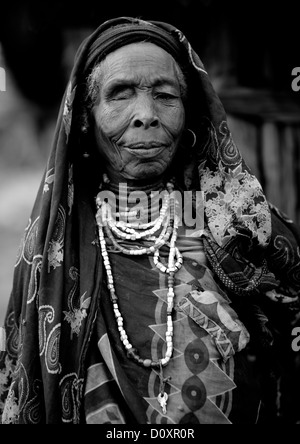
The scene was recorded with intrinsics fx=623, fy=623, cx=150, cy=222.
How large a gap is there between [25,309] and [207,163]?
84 cm

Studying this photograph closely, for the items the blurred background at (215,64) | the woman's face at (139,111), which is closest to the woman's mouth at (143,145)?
the woman's face at (139,111)

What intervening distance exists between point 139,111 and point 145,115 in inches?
1.1

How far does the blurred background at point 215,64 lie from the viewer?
12.3 feet

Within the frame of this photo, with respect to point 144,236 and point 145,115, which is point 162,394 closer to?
point 144,236

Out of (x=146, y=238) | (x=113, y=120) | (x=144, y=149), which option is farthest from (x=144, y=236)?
(x=113, y=120)

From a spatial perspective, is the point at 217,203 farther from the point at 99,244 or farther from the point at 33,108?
the point at 33,108

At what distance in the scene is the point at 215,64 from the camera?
388 centimetres

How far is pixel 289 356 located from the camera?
2588mm

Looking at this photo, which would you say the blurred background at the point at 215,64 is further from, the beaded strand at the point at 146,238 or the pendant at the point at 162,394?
the pendant at the point at 162,394

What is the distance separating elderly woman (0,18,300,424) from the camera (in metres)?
2.00

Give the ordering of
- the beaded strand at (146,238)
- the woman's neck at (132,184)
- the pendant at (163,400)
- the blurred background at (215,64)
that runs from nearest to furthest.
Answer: the pendant at (163,400)
the beaded strand at (146,238)
the woman's neck at (132,184)
the blurred background at (215,64)

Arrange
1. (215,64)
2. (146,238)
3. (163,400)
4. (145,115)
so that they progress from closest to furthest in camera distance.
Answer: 1. (163,400)
2. (145,115)
3. (146,238)
4. (215,64)

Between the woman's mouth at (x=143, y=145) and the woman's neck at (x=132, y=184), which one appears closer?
the woman's mouth at (x=143, y=145)

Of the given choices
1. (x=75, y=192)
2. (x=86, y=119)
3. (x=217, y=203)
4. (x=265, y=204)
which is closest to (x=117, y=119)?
(x=86, y=119)
